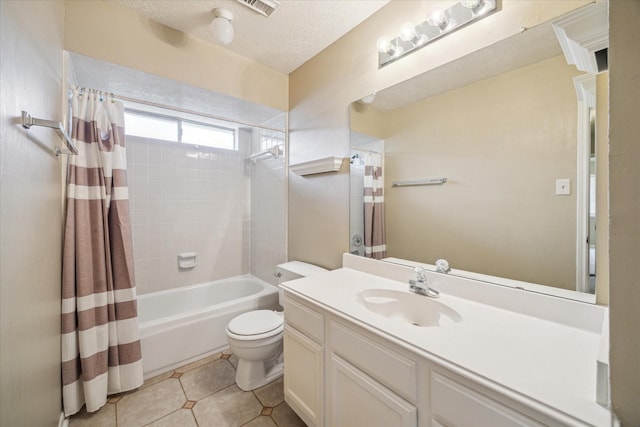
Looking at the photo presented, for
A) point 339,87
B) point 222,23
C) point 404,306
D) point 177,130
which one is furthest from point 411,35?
point 177,130

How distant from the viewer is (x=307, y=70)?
2.09 m

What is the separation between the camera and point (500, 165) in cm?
108

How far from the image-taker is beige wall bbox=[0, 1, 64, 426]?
678 mm

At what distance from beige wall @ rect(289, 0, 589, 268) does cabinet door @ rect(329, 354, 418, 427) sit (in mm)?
847

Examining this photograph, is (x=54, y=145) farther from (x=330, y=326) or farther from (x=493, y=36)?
(x=493, y=36)

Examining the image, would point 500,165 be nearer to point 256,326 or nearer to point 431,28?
point 431,28

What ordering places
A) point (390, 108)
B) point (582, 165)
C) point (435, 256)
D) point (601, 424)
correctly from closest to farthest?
point (601, 424), point (582, 165), point (435, 256), point (390, 108)

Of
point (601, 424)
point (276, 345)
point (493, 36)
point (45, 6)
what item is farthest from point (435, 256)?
point (45, 6)

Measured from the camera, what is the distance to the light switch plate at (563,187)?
92cm

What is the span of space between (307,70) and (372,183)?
Answer: 1202 mm

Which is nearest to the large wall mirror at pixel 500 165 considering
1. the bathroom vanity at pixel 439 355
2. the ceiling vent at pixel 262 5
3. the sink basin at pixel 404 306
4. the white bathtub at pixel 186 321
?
the bathroom vanity at pixel 439 355
